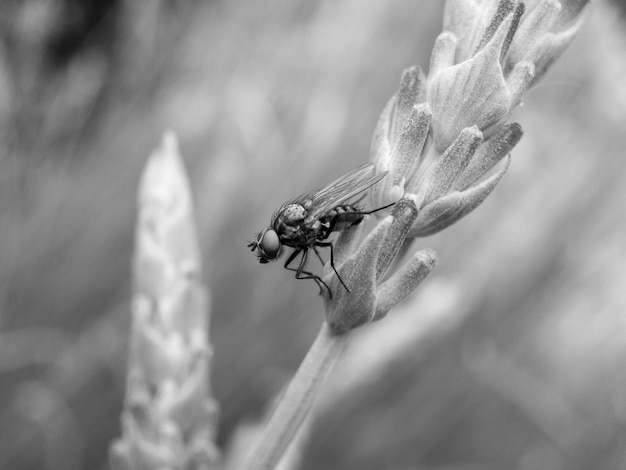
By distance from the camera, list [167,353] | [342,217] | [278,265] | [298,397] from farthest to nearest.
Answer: [278,265] → [167,353] → [342,217] → [298,397]

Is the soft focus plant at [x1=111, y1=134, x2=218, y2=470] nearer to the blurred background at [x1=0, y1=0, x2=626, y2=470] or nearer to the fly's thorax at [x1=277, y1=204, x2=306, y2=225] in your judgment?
the fly's thorax at [x1=277, y1=204, x2=306, y2=225]

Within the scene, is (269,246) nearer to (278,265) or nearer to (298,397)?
(298,397)

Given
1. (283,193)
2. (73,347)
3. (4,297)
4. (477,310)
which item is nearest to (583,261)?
(477,310)

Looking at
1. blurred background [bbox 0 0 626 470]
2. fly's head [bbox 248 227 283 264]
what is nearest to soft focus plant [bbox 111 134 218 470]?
fly's head [bbox 248 227 283 264]

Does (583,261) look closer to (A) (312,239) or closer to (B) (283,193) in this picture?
(B) (283,193)

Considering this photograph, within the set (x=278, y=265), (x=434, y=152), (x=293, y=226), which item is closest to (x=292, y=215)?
(x=293, y=226)
